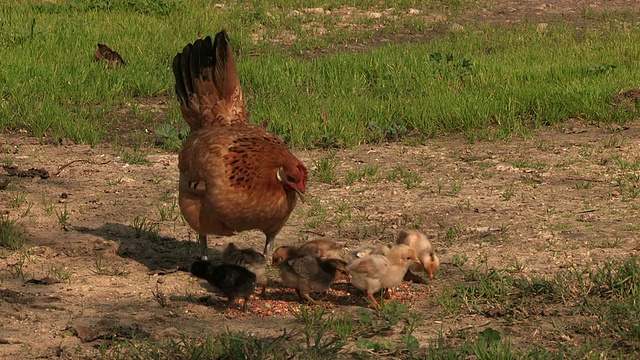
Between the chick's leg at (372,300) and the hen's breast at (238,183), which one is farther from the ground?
the hen's breast at (238,183)

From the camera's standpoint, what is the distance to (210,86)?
7293 mm

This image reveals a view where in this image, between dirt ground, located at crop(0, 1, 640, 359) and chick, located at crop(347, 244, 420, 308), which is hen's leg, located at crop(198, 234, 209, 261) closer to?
dirt ground, located at crop(0, 1, 640, 359)

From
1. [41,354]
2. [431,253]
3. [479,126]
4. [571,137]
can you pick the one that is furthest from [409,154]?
[41,354]

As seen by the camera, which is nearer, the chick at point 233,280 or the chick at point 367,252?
the chick at point 233,280

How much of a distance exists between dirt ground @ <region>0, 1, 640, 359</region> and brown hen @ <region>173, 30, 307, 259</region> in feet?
1.72

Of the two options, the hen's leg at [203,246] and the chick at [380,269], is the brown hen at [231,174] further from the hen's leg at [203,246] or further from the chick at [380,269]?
the chick at [380,269]

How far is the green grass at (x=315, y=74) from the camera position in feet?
33.5

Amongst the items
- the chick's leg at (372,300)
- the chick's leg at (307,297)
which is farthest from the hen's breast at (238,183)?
the chick's leg at (372,300)

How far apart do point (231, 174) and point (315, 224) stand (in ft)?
5.39

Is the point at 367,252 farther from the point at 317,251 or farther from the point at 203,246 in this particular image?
the point at 203,246

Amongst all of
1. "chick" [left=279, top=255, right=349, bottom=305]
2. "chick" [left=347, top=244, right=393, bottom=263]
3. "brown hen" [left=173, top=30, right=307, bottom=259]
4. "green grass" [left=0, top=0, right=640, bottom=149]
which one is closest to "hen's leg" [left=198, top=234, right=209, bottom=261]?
"brown hen" [left=173, top=30, right=307, bottom=259]

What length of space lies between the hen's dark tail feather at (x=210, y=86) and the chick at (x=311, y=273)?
5.28 ft

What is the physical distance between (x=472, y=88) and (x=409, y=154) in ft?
6.87

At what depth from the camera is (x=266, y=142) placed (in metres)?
6.45
